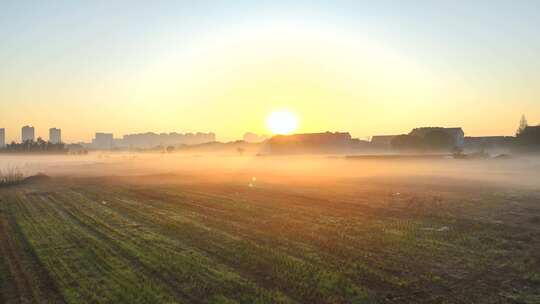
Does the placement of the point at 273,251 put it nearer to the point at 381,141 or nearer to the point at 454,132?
the point at 454,132

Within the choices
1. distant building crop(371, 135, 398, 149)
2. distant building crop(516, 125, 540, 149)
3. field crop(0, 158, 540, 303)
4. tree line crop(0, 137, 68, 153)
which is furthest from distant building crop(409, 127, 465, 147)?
tree line crop(0, 137, 68, 153)

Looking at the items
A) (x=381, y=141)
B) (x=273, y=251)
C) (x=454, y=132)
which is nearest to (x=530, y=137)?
(x=454, y=132)

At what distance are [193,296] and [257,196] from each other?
23.4 metres

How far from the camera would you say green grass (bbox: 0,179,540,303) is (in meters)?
12.8

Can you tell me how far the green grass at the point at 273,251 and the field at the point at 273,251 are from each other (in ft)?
0.19

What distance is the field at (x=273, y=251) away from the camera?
12.8 m

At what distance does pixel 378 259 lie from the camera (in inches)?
635

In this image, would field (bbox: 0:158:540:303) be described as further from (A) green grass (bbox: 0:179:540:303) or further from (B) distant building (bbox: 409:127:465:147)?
(B) distant building (bbox: 409:127:465:147)

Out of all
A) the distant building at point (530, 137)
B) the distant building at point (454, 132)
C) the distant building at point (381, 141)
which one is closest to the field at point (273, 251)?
the distant building at point (530, 137)

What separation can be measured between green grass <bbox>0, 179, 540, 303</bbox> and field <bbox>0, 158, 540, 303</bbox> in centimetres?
6

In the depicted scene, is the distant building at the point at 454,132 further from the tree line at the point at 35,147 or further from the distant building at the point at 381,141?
→ the tree line at the point at 35,147

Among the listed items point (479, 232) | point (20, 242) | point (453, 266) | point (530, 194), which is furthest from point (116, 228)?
point (530, 194)

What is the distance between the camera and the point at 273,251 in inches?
685

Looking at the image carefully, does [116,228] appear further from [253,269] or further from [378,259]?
[378,259]
